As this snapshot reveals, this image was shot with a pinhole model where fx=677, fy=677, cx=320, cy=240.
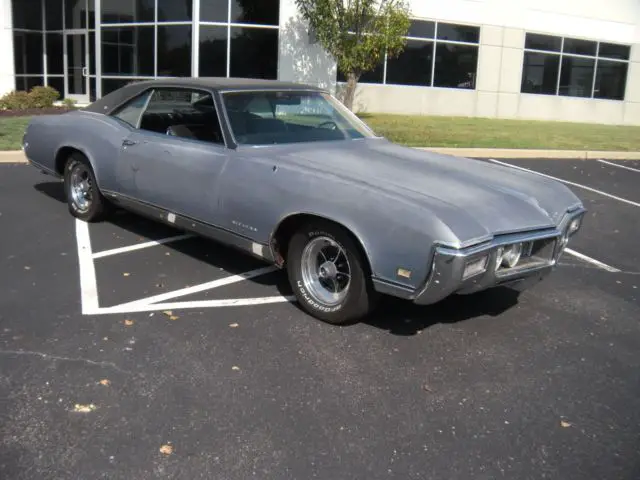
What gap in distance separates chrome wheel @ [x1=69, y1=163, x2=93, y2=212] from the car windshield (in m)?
2.15

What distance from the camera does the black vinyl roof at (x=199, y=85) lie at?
5434mm

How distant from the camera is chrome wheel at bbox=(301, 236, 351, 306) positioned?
14.3ft

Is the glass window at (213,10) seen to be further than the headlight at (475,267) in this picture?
Yes

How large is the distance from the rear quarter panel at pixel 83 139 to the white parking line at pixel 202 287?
1.45 metres

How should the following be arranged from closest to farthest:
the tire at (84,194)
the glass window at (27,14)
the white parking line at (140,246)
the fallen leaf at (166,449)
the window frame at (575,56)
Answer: the fallen leaf at (166,449) → the white parking line at (140,246) → the tire at (84,194) → the glass window at (27,14) → the window frame at (575,56)

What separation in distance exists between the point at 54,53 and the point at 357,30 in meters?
10.8

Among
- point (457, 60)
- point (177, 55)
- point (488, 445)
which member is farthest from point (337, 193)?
point (457, 60)

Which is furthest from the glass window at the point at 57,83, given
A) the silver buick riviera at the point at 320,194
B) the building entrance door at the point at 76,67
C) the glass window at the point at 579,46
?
the glass window at the point at 579,46

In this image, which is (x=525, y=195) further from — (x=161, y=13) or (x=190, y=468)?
(x=161, y=13)

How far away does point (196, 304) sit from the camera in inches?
187

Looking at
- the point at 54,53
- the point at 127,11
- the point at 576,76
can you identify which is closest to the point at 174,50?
the point at 127,11

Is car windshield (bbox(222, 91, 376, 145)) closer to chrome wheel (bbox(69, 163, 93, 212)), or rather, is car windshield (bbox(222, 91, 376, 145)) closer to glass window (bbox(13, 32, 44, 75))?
chrome wheel (bbox(69, 163, 93, 212))

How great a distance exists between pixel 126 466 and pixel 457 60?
21984mm

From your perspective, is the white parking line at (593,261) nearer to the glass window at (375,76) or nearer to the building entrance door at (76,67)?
the glass window at (375,76)
